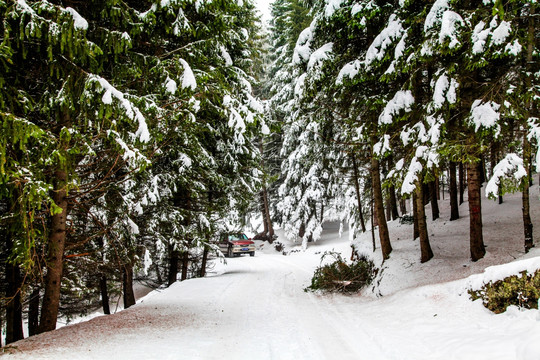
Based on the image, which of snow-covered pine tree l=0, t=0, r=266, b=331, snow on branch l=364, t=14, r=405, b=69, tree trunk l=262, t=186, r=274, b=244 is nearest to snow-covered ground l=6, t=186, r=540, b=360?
snow-covered pine tree l=0, t=0, r=266, b=331

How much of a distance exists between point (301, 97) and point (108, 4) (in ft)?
20.9

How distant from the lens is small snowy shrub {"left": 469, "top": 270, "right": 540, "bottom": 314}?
451 cm

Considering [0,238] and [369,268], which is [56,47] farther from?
[369,268]

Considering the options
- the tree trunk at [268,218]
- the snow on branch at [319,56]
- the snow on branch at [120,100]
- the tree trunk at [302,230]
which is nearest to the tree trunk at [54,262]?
the snow on branch at [120,100]

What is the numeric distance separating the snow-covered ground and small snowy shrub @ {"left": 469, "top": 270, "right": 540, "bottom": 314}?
0.15 metres

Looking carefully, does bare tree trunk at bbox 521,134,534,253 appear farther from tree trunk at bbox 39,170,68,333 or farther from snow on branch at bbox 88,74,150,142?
tree trunk at bbox 39,170,68,333

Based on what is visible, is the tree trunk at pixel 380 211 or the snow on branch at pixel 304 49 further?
the tree trunk at pixel 380 211

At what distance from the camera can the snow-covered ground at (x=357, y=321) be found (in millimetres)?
4566

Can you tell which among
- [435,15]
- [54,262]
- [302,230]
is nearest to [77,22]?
[54,262]

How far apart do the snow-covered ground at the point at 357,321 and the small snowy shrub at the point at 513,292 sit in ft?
0.49

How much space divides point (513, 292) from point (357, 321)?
295 centimetres

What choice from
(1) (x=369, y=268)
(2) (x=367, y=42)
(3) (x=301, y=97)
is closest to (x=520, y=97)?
(2) (x=367, y=42)

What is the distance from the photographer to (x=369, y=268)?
422 inches

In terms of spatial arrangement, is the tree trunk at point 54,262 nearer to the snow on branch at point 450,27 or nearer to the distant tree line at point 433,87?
the distant tree line at point 433,87
